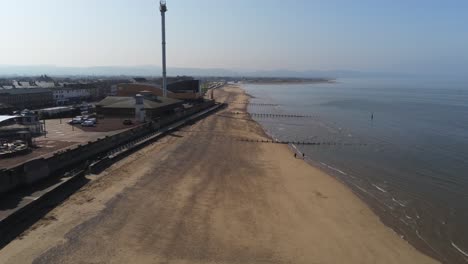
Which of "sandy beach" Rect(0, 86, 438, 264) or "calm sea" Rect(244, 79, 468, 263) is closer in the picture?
"sandy beach" Rect(0, 86, 438, 264)

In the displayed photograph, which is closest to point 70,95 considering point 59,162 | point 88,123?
point 88,123

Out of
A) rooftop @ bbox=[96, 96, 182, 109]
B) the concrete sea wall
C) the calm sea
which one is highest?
rooftop @ bbox=[96, 96, 182, 109]

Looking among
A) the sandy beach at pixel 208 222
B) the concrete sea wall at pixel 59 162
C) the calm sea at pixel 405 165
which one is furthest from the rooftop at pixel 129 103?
the sandy beach at pixel 208 222

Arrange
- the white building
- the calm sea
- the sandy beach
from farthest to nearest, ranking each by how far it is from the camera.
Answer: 1. the white building
2. the calm sea
3. the sandy beach

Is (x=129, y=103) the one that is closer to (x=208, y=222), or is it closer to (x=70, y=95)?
(x=208, y=222)

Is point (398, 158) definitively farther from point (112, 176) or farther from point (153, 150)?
point (112, 176)

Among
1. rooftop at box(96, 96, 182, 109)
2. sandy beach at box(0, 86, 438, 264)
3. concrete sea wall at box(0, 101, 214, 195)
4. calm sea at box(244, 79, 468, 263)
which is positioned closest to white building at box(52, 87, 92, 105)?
rooftop at box(96, 96, 182, 109)

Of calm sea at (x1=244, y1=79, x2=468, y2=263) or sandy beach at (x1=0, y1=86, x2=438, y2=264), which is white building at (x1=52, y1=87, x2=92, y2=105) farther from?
sandy beach at (x1=0, y1=86, x2=438, y2=264)

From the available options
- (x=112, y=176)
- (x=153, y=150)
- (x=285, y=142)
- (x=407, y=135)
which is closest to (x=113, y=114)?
(x=153, y=150)
